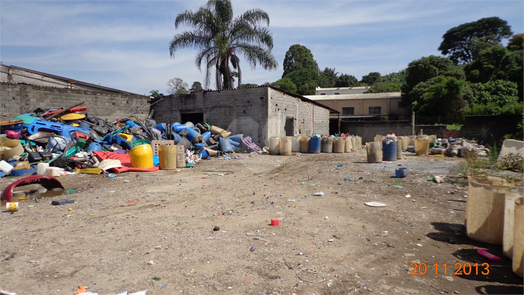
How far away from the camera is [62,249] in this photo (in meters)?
3.22

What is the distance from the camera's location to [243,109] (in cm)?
1510

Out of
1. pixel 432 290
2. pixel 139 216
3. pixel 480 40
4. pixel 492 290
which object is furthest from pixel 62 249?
pixel 480 40

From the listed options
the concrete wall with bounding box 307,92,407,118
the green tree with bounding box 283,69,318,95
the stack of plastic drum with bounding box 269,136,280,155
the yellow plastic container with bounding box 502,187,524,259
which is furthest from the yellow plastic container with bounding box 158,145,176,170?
the green tree with bounding box 283,69,318,95

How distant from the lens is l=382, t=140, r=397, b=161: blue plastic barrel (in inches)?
385

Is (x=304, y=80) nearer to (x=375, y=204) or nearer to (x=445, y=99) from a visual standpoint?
(x=445, y=99)

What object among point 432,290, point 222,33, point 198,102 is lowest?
point 432,290

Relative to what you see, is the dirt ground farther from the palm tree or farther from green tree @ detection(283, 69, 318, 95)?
green tree @ detection(283, 69, 318, 95)

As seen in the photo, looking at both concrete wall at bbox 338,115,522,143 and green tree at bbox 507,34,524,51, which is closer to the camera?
concrete wall at bbox 338,115,522,143

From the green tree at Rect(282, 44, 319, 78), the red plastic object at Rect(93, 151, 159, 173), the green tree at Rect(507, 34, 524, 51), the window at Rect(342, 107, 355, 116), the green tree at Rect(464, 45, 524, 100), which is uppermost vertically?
the green tree at Rect(282, 44, 319, 78)

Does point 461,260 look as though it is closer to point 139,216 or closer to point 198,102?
point 139,216

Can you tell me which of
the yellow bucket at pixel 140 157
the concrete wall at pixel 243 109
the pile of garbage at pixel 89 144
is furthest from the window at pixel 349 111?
the yellow bucket at pixel 140 157

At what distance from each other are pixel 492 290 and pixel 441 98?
27213mm

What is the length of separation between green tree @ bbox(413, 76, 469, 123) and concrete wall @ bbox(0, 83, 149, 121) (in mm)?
22879

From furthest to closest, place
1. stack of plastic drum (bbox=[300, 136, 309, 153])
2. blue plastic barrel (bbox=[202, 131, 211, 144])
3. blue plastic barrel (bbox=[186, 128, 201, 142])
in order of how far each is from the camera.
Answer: stack of plastic drum (bbox=[300, 136, 309, 153]) < blue plastic barrel (bbox=[202, 131, 211, 144]) < blue plastic barrel (bbox=[186, 128, 201, 142])
